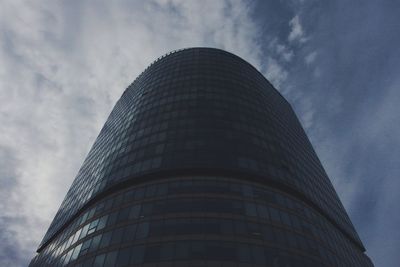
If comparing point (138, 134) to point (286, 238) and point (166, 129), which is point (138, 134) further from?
point (286, 238)

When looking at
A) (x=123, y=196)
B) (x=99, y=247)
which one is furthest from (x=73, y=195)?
(x=99, y=247)

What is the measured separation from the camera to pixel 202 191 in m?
A: 50.1

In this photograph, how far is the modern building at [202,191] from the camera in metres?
Result: 42.8

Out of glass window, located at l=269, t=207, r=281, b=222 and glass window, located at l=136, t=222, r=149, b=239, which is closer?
glass window, located at l=136, t=222, r=149, b=239

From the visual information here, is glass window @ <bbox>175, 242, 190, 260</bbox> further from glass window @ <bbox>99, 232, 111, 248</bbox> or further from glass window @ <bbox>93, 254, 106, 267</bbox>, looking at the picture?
glass window @ <bbox>99, 232, 111, 248</bbox>

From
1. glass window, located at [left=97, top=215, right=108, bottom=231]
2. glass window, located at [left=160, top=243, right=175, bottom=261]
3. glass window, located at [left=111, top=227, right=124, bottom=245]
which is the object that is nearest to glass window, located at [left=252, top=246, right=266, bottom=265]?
glass window, located at [left=160, top=243, right=175, bottom=261]

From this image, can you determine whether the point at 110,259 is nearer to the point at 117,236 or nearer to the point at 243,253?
the point at 117,236

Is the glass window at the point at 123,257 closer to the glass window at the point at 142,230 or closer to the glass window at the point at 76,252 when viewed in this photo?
the glass window at the point at 142,230

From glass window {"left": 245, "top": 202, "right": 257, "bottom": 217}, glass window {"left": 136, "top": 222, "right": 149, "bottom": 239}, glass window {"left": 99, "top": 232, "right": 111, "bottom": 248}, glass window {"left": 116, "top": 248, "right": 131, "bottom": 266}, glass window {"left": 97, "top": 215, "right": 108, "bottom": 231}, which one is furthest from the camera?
glass window {"left": 97, "top": 215, "right": 108, "bottom": 231}

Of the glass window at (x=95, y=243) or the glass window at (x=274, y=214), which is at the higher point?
the glass window at (x=274, y=214)

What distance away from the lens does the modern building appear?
4284 cm

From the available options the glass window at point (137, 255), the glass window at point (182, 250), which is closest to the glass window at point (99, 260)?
the glass window at point (137, 255)

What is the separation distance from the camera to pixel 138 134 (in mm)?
68562

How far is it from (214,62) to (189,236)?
193 ft
